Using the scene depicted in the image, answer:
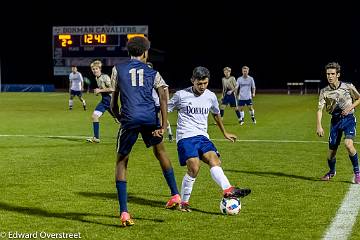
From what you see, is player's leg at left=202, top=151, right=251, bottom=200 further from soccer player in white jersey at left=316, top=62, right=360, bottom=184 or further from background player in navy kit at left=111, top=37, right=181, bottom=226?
soccer player in white jersey at left=316, top=62, right=360, bottom=184

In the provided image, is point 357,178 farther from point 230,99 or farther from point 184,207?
point 230,99

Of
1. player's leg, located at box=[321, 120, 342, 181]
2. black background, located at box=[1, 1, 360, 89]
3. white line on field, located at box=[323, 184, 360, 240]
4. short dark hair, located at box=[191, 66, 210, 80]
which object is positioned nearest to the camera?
white line on field, located at box=[323, 184, 360, 240]

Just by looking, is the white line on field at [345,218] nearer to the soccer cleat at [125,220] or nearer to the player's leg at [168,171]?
the player's leg at [168,171]

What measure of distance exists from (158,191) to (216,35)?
184ft

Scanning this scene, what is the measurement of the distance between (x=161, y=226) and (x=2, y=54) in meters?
61.8

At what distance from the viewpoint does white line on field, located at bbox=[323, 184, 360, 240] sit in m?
6.96

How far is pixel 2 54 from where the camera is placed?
2611 inches

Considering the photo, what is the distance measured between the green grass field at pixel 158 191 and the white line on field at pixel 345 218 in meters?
0.09

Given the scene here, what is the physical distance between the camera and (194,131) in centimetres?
820

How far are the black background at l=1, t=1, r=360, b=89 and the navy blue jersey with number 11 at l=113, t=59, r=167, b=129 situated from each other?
54.2 metres

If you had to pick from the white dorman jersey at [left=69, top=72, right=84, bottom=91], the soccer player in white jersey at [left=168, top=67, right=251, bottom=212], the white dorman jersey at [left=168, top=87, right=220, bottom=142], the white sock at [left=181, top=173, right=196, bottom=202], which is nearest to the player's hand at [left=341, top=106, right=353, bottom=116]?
the soccer player in white jersey at [left=168, top=67, right=251, bottom=212]

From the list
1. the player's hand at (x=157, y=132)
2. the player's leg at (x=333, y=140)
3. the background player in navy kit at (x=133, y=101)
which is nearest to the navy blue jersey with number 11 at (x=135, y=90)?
the background player in navy kit at (x=133, y=101)

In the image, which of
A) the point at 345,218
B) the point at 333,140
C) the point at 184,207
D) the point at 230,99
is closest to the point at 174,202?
the point at 184,207

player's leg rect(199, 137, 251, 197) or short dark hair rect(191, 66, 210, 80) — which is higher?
short dark hair rect(191, 66, 210, 80)
